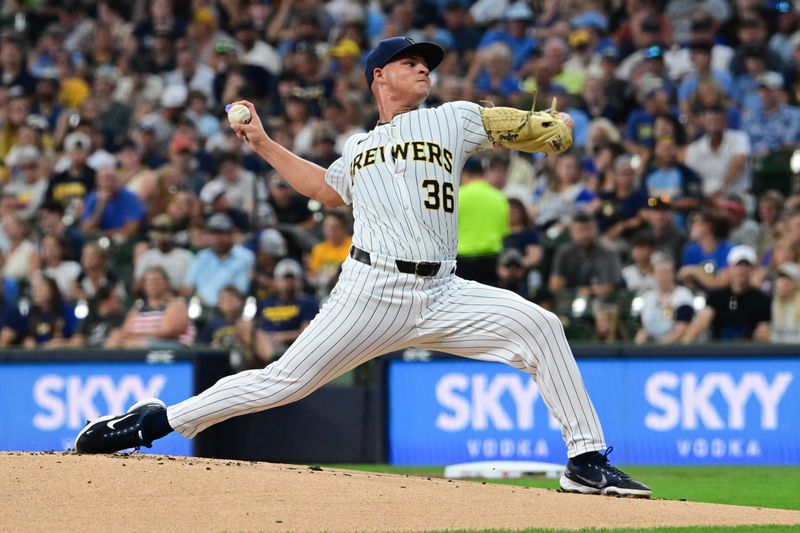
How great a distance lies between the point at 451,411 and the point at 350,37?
687cm

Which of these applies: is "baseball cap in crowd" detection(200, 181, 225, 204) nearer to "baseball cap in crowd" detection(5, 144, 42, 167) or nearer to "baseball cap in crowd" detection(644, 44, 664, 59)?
"baseball cap in crowd" detection(5, 144, 42, 167)

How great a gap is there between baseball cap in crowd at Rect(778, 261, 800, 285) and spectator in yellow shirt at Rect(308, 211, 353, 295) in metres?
3.96

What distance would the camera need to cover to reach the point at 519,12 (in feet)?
55.2

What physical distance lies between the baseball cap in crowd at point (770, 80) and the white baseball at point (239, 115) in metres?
8.62

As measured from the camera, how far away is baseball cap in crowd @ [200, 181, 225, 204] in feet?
49.1

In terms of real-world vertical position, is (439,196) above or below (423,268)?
above

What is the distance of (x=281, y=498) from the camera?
6102 mm

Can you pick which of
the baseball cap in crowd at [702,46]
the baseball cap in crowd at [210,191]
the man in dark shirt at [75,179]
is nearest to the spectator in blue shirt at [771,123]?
the baseball cap in crowd at [702,46]

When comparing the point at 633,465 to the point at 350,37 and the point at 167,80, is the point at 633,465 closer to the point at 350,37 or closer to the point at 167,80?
the point at 350,37

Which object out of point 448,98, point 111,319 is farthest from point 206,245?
point 448,98

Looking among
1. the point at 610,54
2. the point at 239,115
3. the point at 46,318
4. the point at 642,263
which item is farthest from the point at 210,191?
the point at 239,115

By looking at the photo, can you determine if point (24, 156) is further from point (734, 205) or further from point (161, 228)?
point (734, 205)

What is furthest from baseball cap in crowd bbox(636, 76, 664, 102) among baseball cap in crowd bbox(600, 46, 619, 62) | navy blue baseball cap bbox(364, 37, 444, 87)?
navy blue baseball cap bbox(364, 37, 444, 87)

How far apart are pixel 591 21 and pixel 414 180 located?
34.7 feet
